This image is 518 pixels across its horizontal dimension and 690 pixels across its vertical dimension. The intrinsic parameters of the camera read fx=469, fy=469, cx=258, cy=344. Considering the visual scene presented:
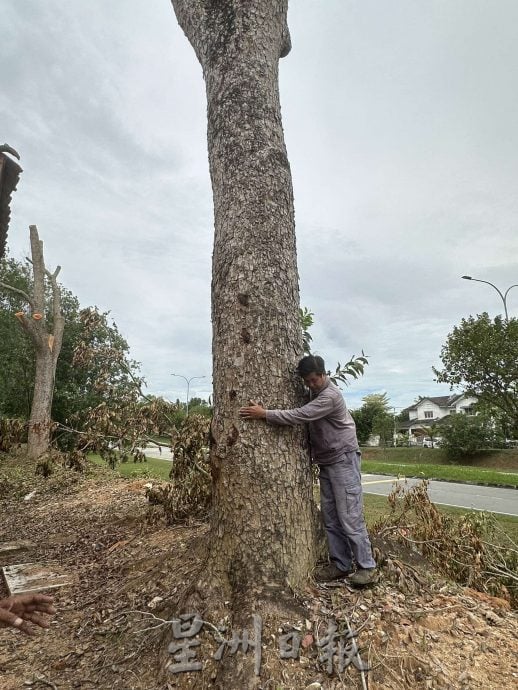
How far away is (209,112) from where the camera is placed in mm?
3803

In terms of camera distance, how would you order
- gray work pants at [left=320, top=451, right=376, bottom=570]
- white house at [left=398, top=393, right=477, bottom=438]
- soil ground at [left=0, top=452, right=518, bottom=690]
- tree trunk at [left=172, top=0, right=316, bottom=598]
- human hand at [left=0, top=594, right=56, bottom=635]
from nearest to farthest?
human hand at [left=0, top=594, right=56, bottom=635] → soil ground at [left=0, top=452, right=518, bottom=690] → tree trunk at [left=172, top=0, right=316, bottom=598] → gray work pants at [left=320, top=451, right=376, bottom=570] → white house at [left=398, top=393, right=477, bottom=438]

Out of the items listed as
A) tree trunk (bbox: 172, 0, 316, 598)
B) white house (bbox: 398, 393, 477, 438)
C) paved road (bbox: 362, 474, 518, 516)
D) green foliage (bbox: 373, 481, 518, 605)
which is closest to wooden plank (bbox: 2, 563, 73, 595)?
tree trunk (bbox: 172, 0, 316, 598)

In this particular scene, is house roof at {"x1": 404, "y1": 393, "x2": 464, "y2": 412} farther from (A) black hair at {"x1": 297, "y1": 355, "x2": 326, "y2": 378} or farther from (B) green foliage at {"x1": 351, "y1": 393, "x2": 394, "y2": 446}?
(A) black hair at {"x1": 297, "y1": 355, "x2": 326, "y2": 378}

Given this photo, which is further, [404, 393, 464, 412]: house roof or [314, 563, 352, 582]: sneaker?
[404, 393, 464, 412]: house roof

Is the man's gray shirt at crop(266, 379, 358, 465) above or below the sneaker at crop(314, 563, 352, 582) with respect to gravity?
above

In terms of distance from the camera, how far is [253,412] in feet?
9.82

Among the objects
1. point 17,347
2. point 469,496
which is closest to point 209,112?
point 469,496

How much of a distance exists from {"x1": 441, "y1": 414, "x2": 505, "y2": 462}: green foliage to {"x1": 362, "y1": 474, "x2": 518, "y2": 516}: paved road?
1164 centimetres

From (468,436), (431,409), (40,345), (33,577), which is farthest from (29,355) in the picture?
(431,409)

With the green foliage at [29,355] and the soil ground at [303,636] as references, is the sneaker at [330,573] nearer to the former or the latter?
the soil ground at [303,636]

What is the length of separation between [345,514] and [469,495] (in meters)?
Answer: 12.2

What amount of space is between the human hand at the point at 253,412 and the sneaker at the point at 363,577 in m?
1.20

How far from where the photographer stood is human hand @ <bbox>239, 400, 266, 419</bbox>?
2988 mm

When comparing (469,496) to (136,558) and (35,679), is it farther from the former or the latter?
(35,679)
